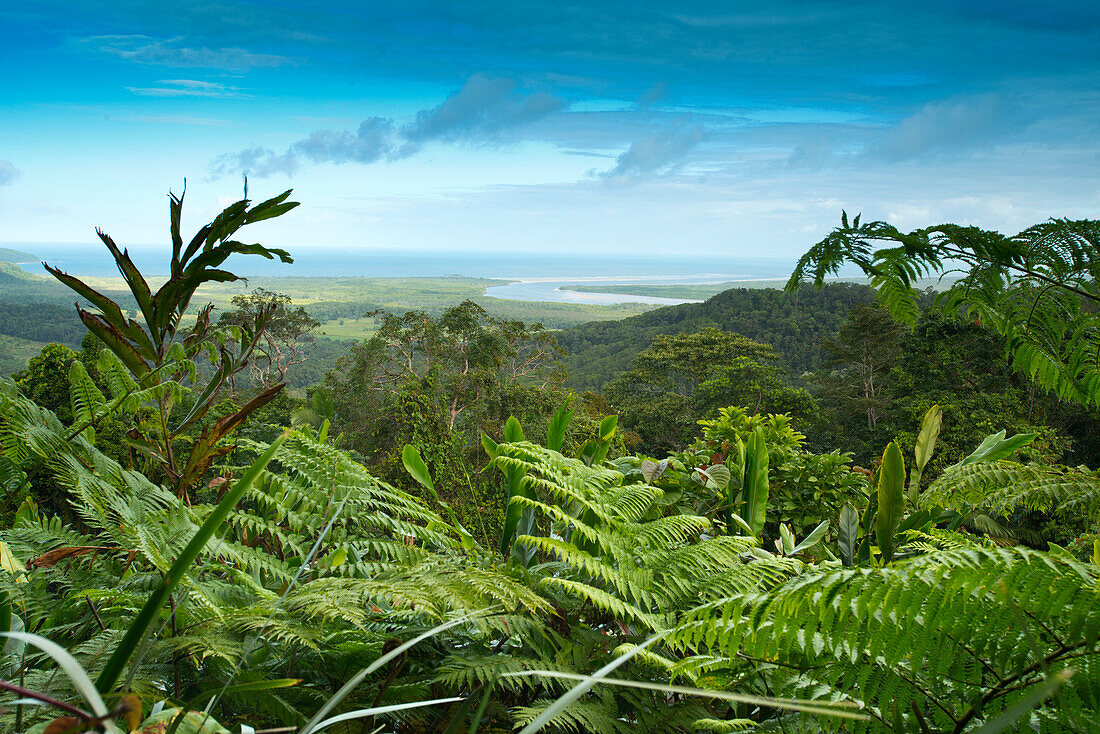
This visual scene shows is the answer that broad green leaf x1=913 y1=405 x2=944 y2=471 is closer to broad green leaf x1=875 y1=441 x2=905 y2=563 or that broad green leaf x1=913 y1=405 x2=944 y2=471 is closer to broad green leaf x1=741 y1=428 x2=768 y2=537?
broad green leaf x1=875 y1=441 x2=905 y2=563

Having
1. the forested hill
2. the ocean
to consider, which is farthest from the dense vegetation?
Answer: the ocean

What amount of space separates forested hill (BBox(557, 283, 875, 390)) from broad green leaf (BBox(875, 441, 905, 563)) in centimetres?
2518

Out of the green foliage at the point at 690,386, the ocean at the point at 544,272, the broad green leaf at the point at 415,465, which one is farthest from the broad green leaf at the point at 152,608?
the ocean at the point at 544,272

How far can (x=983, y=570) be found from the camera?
44 centimetres

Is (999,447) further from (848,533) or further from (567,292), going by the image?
(567,292)

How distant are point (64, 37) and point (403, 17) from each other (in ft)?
27.9

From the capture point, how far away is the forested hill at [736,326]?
2917 cm

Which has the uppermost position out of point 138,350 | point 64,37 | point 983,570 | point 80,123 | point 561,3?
point 64,37

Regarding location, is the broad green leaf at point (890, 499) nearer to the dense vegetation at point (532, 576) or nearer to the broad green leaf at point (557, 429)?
the dense vegetation at point (532, 576)

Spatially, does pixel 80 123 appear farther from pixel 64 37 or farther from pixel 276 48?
pixel 276 48

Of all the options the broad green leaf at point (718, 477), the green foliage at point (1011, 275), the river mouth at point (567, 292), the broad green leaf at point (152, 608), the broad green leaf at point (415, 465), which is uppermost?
the river mouth at point (567, 292)

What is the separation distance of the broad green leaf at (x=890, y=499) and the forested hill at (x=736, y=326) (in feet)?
82.6

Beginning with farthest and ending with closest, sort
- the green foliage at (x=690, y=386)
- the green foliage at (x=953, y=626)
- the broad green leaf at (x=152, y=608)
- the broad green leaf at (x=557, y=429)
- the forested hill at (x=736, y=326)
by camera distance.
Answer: the forested hill at (x=736, y=326)
the green foliage at (x=690, y=386)
the broad green leaf at (x=557, y=429)
the green foliage at (x=953, y=626)
the broad green leaf at (x=152, y=608)

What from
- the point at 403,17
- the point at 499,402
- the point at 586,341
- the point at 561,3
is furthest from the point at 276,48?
the point at 586,341
